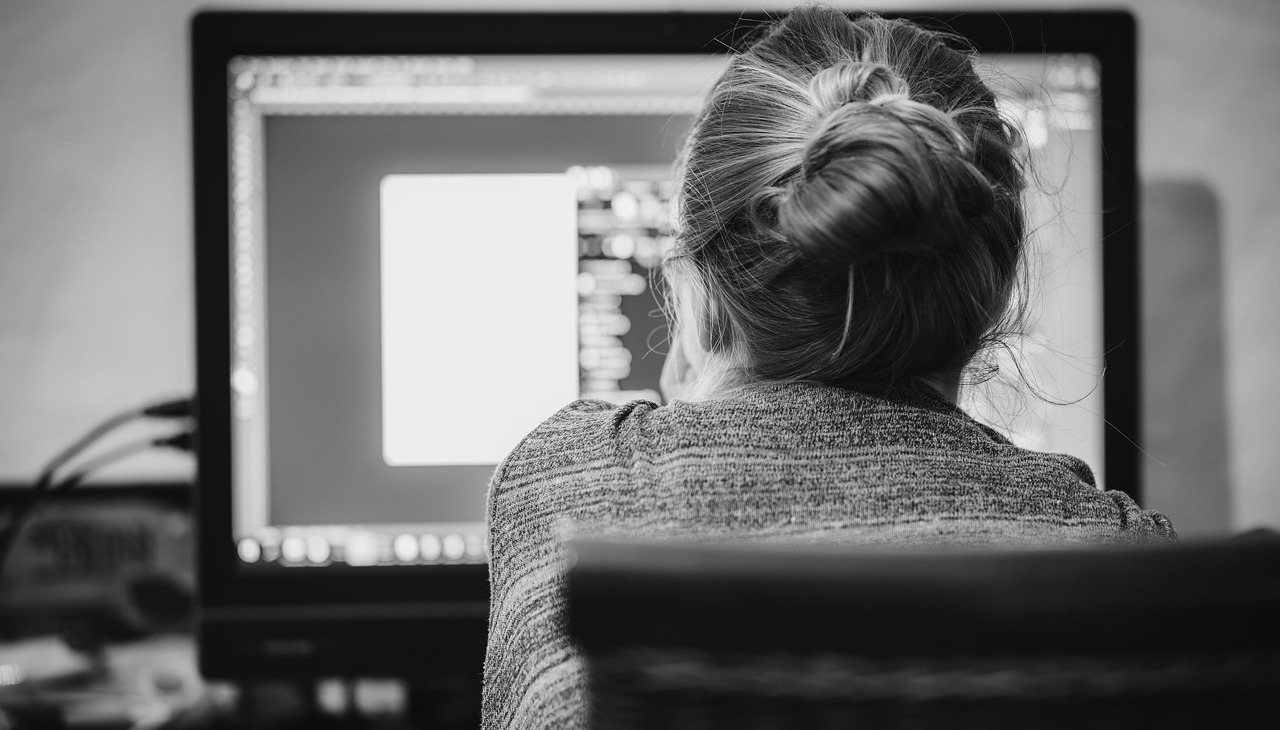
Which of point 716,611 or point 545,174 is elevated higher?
point 545,174

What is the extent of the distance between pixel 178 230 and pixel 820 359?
73 centimetres

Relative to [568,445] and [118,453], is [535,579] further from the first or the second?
[118,453]

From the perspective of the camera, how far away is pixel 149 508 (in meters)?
0.86

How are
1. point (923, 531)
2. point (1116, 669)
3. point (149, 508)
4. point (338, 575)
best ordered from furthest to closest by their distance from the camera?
1. point (149, 508)
2. point (338, 575)
3. point (923, 531)
4. point (1116, 669)

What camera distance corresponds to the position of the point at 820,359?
1.44 feet

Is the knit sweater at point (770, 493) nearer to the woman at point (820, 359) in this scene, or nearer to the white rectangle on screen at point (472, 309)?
the woman at point (820, 359)

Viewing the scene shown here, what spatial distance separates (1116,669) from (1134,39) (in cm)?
68

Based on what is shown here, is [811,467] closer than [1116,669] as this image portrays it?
No

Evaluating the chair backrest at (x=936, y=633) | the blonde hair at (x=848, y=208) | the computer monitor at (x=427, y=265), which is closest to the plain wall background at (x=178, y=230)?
the computer monitor at (x=427, y=265)

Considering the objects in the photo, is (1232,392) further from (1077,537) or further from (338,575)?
(338,575)

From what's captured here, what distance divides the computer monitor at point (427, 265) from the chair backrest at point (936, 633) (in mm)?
518

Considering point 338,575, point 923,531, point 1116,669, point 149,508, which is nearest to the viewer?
point 1116,669

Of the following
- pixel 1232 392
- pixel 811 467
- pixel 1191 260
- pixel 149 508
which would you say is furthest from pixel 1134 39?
pixel 149 508

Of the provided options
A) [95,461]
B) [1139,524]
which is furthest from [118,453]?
[1139,524]
